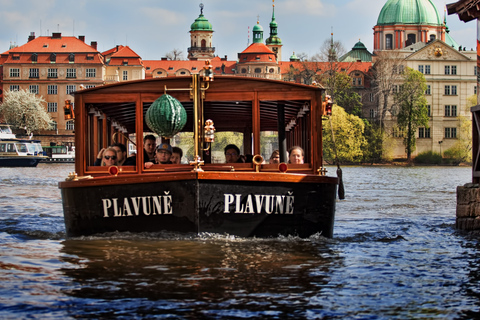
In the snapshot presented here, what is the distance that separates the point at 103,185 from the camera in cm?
1191

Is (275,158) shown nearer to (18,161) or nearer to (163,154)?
(163,154)

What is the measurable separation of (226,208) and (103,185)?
1.78 m

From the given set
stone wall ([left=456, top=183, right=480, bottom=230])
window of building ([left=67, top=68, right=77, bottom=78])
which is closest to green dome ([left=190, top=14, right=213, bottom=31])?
window of building ([left=67, top=68, right=77, bottom=78])

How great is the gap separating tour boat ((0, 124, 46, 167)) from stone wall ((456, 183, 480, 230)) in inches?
2204

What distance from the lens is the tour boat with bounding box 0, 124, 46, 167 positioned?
222ft

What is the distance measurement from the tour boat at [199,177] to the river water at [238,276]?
280mm

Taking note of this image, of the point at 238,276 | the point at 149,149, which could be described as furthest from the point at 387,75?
the point at 238,276

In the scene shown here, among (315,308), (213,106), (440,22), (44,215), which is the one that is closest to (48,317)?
(315,308)

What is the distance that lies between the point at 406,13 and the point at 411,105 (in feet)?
138

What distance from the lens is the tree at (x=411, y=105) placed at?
96.5m

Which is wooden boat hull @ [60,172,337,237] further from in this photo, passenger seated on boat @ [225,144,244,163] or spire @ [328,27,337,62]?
spire @ [328,27,337,62]

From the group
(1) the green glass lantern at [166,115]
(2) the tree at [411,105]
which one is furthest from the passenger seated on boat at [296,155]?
(2) the tree at [411,105]

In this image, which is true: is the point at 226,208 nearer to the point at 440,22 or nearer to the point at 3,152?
the point at 3,152

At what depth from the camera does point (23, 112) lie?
105 m
